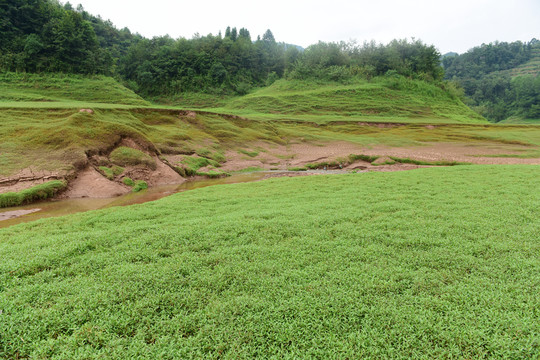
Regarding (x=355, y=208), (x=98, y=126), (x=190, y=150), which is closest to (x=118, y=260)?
(x=355, y=208)

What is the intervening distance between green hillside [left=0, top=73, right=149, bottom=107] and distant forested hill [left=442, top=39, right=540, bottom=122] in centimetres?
11845

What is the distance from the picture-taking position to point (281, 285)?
454 cm

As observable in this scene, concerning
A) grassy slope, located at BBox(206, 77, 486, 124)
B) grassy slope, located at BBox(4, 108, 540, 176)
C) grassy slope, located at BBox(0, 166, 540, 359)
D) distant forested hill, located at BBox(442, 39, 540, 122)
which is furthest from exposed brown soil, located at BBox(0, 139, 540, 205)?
distant forested hill, located at BBox(442, 39, 540, 122)

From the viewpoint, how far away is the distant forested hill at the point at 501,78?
10156 centimetres

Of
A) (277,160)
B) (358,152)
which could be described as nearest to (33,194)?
(277,160)

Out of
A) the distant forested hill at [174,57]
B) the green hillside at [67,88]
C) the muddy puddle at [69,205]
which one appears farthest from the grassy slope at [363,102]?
the muddy puddle at [69,205]

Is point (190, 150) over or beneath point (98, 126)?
beneath

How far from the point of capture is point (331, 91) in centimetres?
6309

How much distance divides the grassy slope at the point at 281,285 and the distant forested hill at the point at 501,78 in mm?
120909

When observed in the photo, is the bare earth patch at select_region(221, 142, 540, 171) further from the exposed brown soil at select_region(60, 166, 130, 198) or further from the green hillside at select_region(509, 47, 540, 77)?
the green hillside at select_region(509, 47, 540, 77)

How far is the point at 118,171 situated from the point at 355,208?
15.8 metres

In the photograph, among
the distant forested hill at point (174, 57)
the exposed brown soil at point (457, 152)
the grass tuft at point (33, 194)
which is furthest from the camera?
the distant forested hill at point (174, 57)

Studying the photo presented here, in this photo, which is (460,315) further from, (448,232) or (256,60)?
(256,60)

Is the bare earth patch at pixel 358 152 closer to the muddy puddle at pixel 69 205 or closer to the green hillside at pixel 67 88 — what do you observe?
the muddy puddle at pixel 69 205
